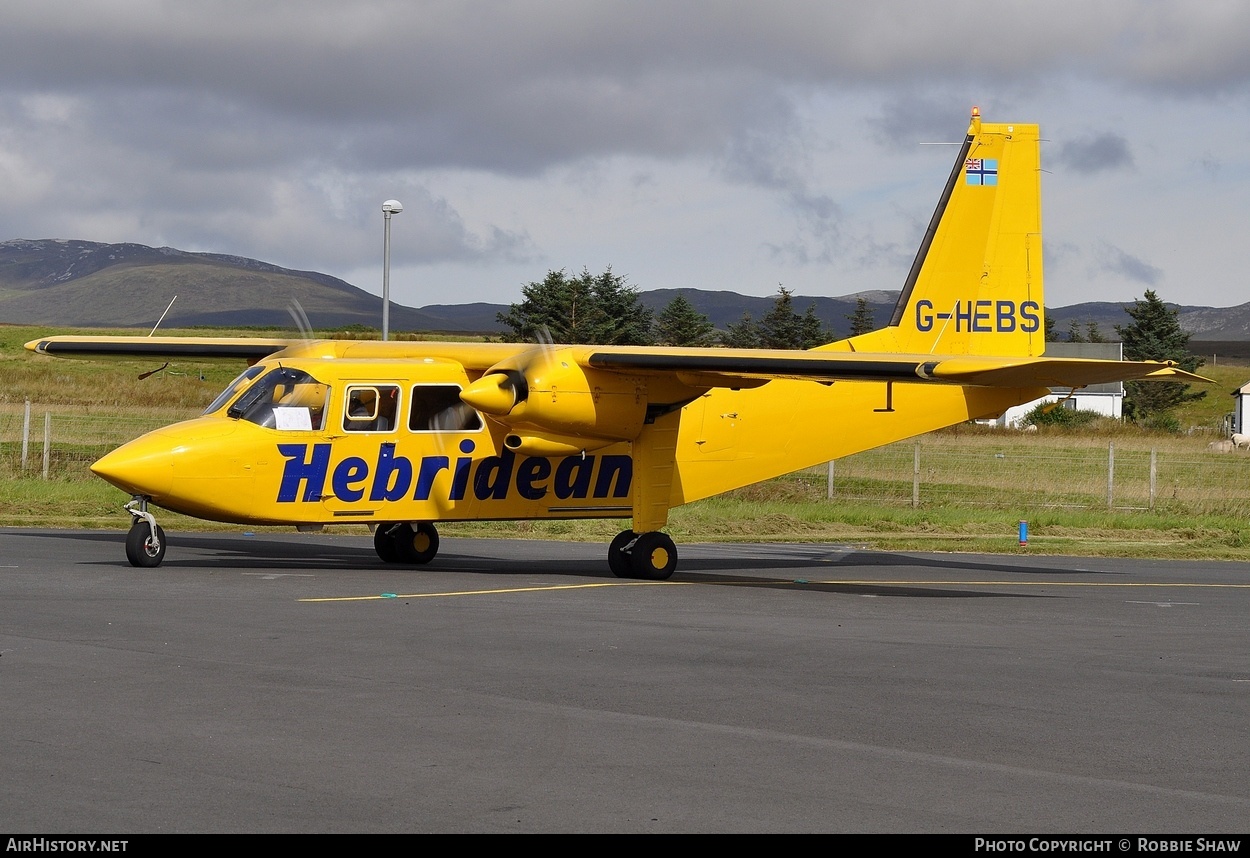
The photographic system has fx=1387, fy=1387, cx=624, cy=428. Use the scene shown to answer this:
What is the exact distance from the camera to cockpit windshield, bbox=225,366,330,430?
18.4 metres

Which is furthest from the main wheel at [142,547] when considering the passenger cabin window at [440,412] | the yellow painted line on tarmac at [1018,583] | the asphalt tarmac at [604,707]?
the yellow painted line on tarmac at [1018,583]

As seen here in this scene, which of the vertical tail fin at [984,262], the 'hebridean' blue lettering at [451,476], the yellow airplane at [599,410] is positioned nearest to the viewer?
the yellow airplane at [599,410]

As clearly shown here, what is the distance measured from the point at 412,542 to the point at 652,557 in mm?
3774

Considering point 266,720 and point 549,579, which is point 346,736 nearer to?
point 266,720

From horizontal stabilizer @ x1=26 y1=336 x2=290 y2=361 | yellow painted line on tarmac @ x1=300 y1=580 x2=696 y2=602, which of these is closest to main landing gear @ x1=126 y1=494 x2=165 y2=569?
yellow painted line on tarmac @ x1=300 y1=580 x2=696 y2=602

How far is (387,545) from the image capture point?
2069 cm

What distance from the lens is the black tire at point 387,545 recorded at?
814 inches

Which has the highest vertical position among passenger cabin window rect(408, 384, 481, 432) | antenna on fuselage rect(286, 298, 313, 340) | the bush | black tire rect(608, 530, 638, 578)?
the bush

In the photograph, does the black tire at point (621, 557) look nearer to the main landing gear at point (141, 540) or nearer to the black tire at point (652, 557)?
the black tire at point (652, 557)

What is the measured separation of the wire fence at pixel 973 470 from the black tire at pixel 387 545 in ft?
44.8

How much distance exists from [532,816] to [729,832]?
95 cm

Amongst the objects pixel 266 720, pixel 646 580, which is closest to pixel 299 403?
pixel 646 580

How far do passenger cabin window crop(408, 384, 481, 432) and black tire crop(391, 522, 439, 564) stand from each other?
1.88m

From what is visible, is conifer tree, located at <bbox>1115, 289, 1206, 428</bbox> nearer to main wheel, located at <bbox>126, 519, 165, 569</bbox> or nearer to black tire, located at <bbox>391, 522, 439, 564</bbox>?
black tire, located at <bbox>391, 522, 439, 564</bbox>
